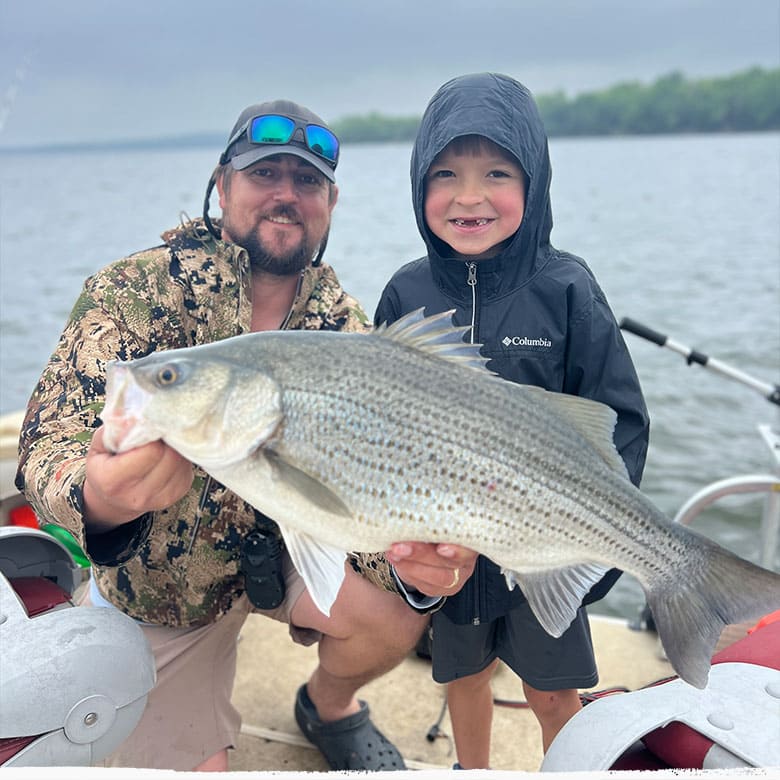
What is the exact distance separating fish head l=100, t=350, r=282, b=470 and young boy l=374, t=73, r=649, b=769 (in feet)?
3.53

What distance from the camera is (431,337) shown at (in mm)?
1924

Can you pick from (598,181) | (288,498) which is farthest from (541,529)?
(598,181)

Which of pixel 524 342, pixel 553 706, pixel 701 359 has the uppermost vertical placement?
pixel 524 342

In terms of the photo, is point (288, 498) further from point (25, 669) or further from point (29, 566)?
point (29, 566)

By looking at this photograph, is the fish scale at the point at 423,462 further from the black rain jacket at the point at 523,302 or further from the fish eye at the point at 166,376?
the black rain jacket at the point at 523,302

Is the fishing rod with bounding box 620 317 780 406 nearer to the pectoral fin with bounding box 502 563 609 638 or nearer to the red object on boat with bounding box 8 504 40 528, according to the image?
the pectoral fin with bounding box 502 563 609 638

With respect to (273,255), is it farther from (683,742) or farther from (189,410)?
(683,742)

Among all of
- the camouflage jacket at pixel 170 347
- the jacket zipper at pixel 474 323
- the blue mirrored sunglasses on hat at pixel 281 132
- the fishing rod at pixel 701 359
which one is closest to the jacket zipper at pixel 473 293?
the jacket zipper at pixel 474 323

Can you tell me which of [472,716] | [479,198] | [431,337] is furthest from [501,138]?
[472,716]

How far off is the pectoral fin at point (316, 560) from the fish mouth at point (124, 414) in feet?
1.30

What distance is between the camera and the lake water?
9.55 meters

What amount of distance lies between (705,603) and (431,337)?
941 mm

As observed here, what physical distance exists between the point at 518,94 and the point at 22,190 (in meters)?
42.4

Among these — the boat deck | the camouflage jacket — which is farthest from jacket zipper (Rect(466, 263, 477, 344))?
the boat deck
